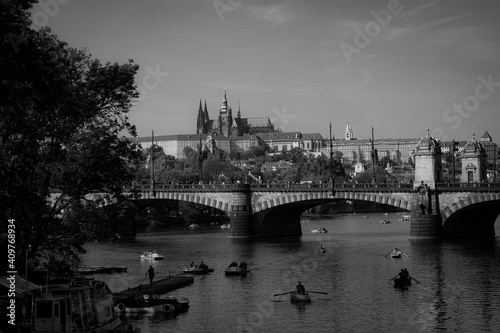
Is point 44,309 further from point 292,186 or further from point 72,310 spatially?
point 292,186

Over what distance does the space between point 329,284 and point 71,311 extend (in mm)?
25643

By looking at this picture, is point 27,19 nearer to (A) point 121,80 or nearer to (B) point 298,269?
(A) point 121,80

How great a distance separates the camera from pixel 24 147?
3366cm

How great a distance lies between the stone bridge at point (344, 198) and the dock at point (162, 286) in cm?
1984

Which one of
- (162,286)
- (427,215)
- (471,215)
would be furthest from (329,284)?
(471,215)

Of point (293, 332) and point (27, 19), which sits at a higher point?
point (27, 19)

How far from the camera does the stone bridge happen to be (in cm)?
8106

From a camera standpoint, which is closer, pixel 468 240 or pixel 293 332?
pixel 293 332

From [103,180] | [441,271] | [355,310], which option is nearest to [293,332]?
[355,310]

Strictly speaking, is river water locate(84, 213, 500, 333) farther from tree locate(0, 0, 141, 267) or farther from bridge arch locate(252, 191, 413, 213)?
tree locate(0, 0, 141, 267)

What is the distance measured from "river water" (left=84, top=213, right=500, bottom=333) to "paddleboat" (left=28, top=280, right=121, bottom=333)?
4783 millimetres

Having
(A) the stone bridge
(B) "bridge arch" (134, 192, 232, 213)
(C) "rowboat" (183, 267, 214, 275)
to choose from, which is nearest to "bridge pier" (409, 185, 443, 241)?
(A) the stone bridge

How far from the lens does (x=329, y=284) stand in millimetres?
53875

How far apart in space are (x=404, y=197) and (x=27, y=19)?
59.7 m
